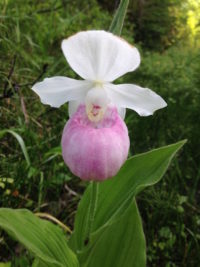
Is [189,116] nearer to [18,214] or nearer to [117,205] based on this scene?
[117,205]

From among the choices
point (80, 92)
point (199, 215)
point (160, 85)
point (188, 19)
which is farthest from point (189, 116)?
point (188, 19)

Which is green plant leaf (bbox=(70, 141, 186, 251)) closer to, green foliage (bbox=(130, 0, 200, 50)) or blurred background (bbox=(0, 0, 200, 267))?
blurred background (bbox=(0, 0, 200, 267))

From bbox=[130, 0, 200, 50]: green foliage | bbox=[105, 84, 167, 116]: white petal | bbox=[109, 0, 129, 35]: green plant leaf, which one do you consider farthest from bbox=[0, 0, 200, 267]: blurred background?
bbox=[130, 0, 200, 50]: green foliage

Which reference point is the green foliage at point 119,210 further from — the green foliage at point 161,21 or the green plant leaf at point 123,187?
the green foliage at point 161,21

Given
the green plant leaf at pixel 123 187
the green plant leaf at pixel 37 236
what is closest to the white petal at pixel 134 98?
the green plant leaf at pixel 123 187

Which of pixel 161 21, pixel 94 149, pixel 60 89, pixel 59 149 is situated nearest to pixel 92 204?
pixel 94 149
